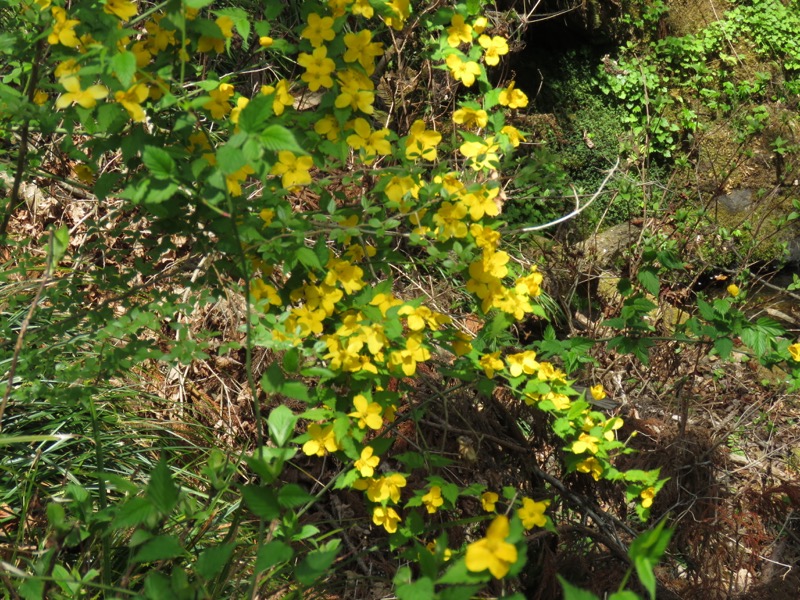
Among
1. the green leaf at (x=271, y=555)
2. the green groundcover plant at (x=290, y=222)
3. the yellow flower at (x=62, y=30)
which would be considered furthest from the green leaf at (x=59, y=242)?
the green leaf at (x=271, y=555)

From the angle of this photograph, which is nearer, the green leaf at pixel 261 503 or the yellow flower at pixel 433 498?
the green leaf at pixel 261 503

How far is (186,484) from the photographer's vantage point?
2.61 meters

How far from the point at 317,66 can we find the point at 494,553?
1.01 m

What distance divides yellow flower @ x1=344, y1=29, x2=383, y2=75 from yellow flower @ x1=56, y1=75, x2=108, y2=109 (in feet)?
1.61

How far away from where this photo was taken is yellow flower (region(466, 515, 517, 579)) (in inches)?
37.8

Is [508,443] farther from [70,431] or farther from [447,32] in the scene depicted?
[70,431]

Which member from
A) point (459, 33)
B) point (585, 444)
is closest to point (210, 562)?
point (585, 444)

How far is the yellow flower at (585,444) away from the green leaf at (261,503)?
94cm

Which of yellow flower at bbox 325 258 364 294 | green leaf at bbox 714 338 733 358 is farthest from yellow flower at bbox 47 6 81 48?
green leaf at bbox 714 338 733 358

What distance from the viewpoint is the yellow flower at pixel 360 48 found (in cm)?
→ 152

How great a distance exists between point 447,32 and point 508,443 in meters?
1.14

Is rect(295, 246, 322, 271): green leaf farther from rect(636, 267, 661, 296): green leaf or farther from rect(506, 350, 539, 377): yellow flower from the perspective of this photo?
rect(636, 267, 661, 296): green leaf

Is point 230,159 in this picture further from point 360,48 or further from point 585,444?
point 585,444

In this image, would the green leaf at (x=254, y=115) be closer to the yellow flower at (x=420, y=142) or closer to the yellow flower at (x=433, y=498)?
the yellow flower at (x=420, y=142)
